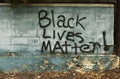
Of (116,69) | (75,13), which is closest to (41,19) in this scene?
(75,13)

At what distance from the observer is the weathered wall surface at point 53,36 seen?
8609 millimetres

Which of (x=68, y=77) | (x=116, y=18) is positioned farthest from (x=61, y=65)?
(x=116, y=18)

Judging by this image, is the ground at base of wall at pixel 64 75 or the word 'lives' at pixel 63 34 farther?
the word 'lives' at pixel 63 34

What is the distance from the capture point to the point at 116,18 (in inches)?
347

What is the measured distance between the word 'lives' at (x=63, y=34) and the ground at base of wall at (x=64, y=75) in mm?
543

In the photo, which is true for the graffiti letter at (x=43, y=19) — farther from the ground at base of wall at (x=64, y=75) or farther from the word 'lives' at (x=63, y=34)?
the ground at base of wall at (x=64, y=75)

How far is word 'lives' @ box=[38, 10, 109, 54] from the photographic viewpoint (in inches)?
340

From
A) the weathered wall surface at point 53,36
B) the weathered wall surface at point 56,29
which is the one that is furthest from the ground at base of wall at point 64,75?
the weathered wall surface at point 56,29

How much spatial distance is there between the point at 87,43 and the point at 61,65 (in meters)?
0.82

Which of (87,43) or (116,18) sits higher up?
(116,18)

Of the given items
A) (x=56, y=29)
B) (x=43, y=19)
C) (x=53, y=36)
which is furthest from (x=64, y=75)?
(x=43, y=19)

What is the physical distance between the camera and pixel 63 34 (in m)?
8.70

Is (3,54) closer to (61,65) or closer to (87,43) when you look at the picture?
(61,65)

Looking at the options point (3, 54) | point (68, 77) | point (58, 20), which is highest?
point (58, 20)
